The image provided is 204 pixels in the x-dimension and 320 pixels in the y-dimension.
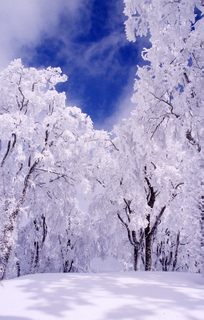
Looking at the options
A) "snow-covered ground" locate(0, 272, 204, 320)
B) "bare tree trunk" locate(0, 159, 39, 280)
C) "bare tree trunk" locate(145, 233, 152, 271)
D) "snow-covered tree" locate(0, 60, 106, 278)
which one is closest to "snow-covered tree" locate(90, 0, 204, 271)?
Answer: "bare tree trunk" locate(145, 233, 152, 271)

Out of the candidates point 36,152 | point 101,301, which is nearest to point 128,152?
point 101,301

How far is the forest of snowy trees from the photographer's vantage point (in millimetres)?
4082

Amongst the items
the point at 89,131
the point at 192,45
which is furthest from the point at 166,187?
the point at 192,45

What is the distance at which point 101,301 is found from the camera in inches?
100

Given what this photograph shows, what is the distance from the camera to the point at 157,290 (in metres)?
2.96

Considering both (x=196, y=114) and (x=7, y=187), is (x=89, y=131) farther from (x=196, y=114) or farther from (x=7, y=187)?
(x=196, y=114)

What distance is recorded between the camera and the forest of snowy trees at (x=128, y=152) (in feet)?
13.4

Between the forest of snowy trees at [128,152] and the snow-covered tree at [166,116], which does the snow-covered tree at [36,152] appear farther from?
the snow-covered tree at [166,116]

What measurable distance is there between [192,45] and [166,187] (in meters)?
5.74

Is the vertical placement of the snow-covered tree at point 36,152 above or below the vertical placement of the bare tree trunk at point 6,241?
above

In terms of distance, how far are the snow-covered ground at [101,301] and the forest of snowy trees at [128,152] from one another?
4.83ft

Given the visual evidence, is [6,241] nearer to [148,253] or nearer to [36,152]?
[36,152]

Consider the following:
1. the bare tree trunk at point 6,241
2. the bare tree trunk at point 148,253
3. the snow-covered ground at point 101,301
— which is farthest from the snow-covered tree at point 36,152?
the snow-covered ground at point 101,301

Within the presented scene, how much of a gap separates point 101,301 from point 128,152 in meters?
3.86
